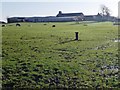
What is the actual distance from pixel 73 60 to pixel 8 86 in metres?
6.81

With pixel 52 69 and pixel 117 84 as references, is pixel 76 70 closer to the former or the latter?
pixel 52 69

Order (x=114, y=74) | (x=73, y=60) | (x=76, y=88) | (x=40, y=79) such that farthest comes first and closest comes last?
(x=73, y=60) → (x=114, y=74) → (x=40, y=79) → (x=76, y=88)

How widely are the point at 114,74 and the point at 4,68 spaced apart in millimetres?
6289

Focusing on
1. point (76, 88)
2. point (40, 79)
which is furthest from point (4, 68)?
point (76, 88)

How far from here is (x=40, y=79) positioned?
517 inches

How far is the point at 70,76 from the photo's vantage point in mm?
13719

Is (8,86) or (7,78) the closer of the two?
(8,86)

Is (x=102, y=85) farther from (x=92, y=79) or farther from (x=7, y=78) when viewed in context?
(x=7, y=78)

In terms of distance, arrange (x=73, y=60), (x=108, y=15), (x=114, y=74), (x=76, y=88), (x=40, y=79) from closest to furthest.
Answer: (x=76, y=88)
(x=40, y=79)
(x=114, y=74)
(x=73, y=60)
(x=108, y=15)

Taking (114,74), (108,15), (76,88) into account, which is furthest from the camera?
(108,15)

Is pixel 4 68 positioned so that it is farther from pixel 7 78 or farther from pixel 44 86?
pixel 44 86

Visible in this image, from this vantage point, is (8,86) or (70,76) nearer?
(8,86)

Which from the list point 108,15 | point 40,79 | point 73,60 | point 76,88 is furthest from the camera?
point 108,15

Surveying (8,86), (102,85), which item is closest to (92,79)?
(102,85)
